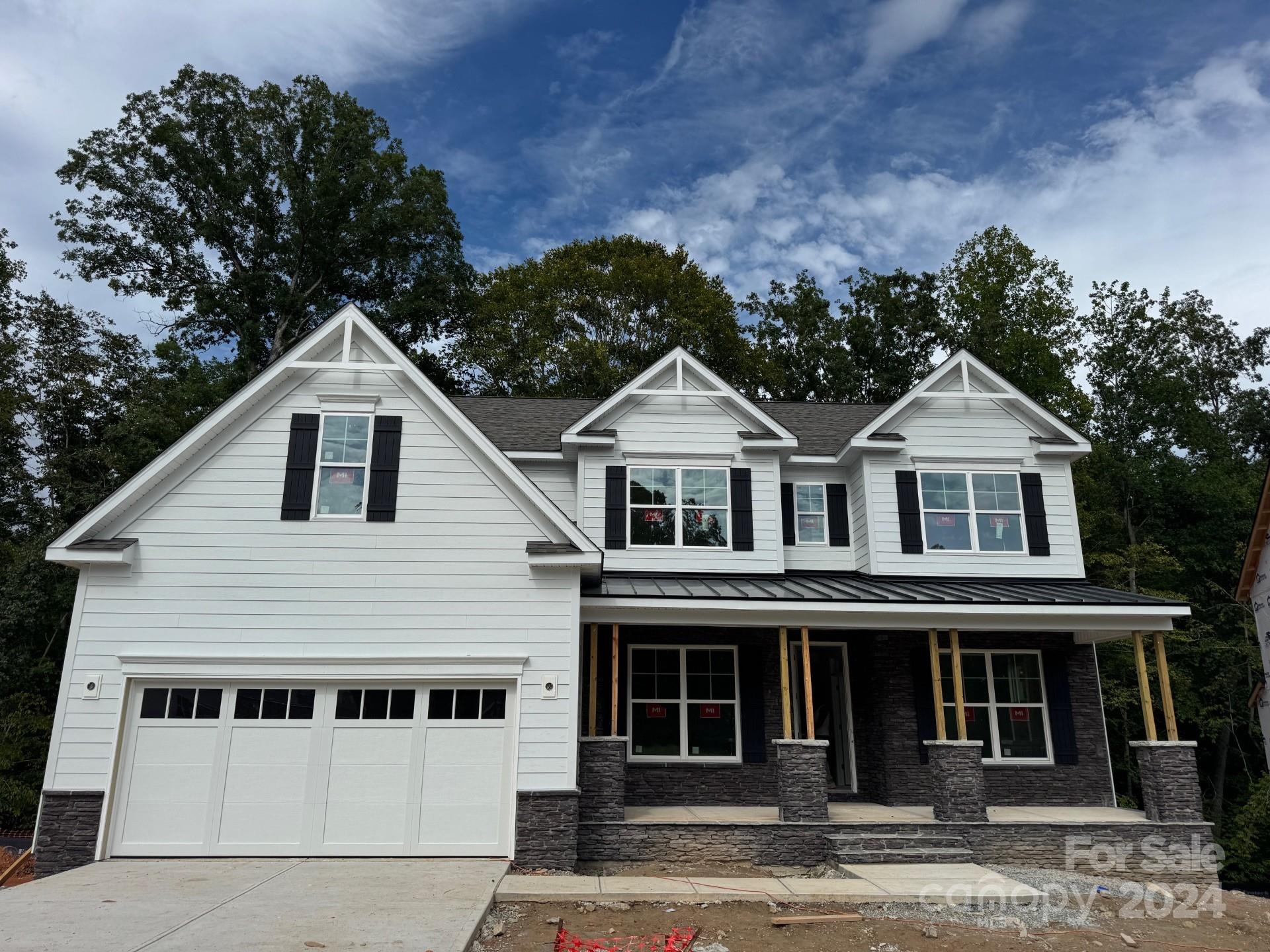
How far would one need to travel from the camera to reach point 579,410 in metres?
17.2

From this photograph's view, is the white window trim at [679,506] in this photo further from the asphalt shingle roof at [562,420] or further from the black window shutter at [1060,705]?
the black window shutter at [1060,705]

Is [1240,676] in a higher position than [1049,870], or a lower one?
higher

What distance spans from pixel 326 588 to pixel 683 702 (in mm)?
6012

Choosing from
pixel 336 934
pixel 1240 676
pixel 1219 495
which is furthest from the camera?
pixel 1219 495

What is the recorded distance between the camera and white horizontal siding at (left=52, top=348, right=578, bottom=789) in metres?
9.97

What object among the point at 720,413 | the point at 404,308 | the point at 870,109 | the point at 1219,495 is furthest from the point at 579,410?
the point at 1219,495

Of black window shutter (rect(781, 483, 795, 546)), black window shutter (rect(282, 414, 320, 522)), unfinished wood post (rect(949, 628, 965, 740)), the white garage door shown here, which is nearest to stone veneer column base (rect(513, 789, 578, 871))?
the white garage door

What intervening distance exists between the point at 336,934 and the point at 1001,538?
40.6 ft

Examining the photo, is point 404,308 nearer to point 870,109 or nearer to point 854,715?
point 870,109

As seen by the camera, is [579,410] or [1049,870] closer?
[1049,870]

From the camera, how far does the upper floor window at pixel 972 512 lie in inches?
572

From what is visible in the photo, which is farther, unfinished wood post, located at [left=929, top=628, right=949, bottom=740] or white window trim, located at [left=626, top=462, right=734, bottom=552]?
white window trim, located at [left=626, top=462, right=734, bottom=552]

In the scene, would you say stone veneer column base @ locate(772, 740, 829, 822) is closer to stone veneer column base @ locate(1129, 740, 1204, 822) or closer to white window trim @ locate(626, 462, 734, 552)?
white window trim @ locate(626, 462, 734, 552)

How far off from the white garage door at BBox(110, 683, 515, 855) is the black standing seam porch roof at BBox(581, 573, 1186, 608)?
8.65 feet
